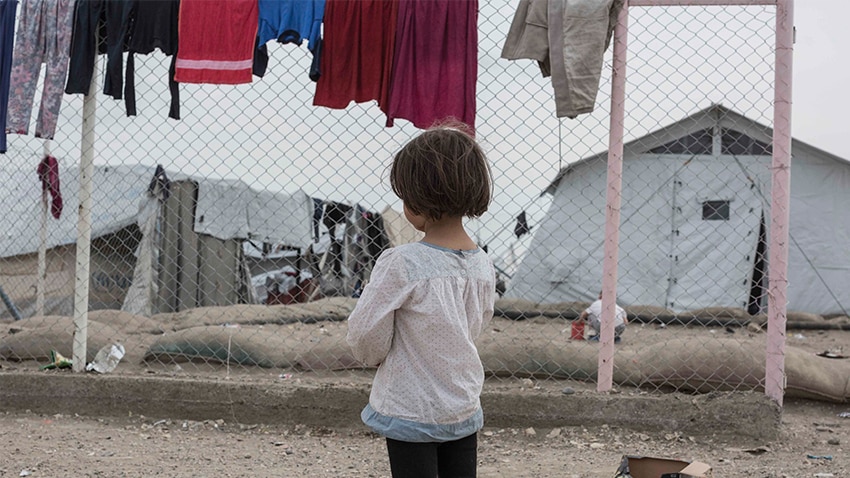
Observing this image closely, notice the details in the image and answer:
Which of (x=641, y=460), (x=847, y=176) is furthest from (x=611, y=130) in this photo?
(x=847, y=176)

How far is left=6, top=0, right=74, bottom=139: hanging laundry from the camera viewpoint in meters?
4.55

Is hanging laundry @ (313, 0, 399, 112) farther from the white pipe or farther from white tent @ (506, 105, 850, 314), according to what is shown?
white tent @ (506, 105, 850, 314)

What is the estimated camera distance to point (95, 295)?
33.2ft

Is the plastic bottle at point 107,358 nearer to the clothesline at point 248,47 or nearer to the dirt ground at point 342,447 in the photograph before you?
the dirt ground at point 342,447

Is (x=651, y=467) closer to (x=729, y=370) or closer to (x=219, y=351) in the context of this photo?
(x=729, y=370)

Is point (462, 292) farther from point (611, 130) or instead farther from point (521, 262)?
point (521, 262)

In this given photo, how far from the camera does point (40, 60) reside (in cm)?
462

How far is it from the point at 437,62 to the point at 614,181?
108 cm

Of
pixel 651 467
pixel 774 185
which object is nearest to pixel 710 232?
pixel 774 185

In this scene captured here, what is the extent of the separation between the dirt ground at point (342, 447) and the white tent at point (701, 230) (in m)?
6.38

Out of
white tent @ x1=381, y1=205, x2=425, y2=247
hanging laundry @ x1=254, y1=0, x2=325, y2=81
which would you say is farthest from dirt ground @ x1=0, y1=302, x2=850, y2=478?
white tent @ x1=381, y1=205, x2=425, y2=247

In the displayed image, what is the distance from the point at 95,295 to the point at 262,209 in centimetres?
240

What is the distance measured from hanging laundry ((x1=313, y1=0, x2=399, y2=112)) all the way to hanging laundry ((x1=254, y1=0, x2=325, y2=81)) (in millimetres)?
47

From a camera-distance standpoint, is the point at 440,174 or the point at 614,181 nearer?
the point at 440,174
